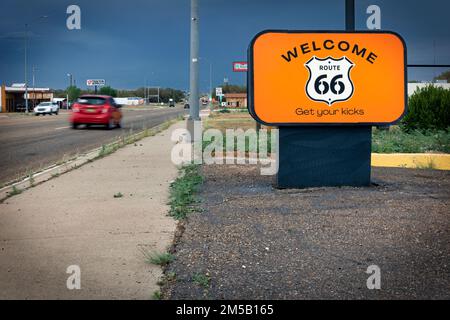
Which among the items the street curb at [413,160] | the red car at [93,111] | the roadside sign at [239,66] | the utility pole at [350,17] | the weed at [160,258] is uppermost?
the roadside sign at [239,66]

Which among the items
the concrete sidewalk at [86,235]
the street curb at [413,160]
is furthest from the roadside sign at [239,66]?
the concrete sidewalk at [86,235]

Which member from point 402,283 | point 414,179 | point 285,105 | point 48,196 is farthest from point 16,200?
point 414,179

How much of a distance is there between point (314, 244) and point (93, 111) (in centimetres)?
2284

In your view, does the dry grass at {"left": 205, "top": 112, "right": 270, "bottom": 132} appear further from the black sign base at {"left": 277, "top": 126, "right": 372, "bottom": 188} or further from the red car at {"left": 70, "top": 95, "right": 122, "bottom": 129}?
the black sign base at {"left": 277, "top": 126, "right": 372, "bottom": 188}

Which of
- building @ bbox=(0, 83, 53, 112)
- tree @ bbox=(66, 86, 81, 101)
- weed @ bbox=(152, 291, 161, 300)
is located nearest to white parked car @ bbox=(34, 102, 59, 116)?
building @ bbox=(0, 83, 53, 112)

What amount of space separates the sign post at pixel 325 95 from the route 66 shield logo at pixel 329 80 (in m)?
0.02

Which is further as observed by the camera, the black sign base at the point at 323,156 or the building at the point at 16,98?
the building at the point at 16,98

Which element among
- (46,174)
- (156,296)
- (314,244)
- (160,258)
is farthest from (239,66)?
(156,296)

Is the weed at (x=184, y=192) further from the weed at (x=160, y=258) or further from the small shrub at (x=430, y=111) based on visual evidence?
the small shrub at (x=430, y=111)

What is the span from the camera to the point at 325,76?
9.11 metres

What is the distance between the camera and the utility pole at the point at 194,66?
18.0m

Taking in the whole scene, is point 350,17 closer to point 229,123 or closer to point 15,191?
point 15,191

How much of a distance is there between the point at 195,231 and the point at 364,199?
294 centimetres

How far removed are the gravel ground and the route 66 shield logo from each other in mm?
1525
